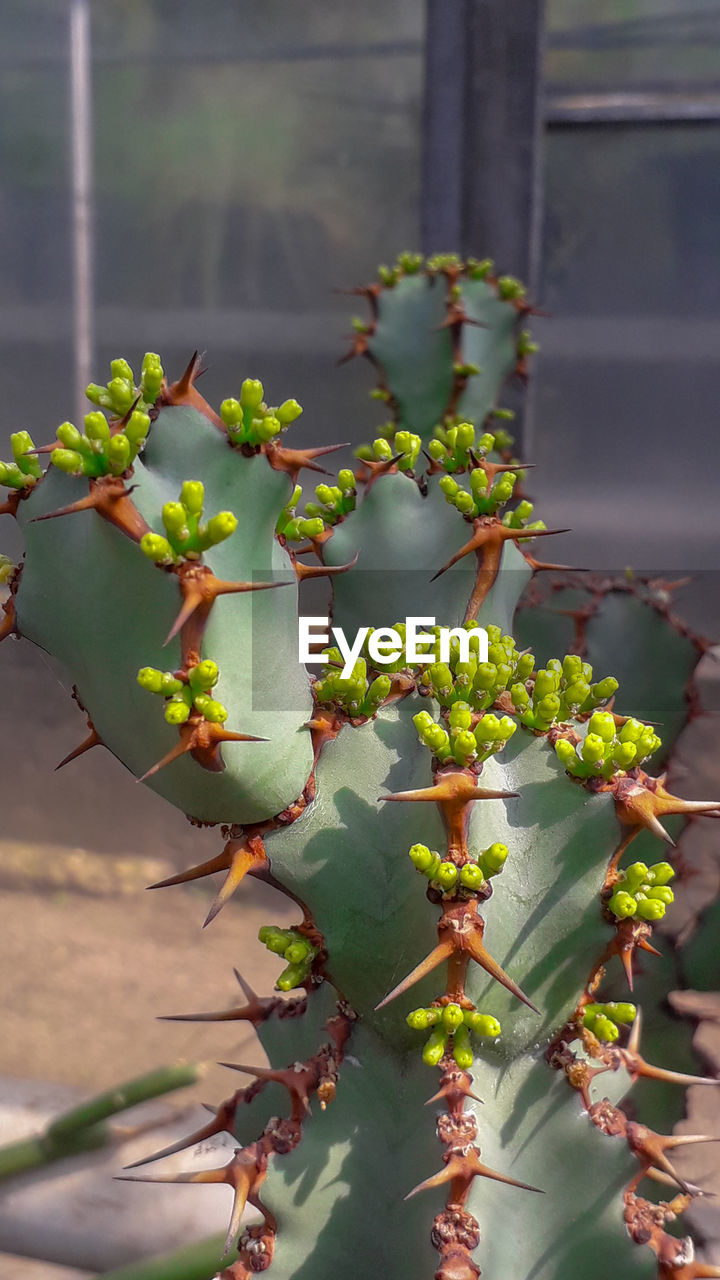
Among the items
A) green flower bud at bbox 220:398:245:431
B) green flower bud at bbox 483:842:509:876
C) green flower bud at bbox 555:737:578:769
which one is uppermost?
green flower bud at bbox 220:398:245:431

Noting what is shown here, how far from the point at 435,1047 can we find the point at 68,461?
1.13 feet

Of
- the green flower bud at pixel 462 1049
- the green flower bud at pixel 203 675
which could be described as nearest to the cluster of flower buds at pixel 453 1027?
the green flower bud at pixel 462 1049

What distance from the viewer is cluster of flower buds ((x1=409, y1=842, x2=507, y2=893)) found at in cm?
53

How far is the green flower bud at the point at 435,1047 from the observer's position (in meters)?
0.56

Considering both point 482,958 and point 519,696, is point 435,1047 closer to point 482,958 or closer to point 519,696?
point 482,958

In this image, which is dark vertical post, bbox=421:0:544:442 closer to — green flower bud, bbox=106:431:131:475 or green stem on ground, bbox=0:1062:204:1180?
green stem on ground, bbox=0:1062:204:1180

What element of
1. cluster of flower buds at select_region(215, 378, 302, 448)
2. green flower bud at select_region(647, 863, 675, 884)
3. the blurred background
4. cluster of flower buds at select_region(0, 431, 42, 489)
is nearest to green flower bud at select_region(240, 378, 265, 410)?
cluster of flower buds at select_region(215, 378, 302, 448)

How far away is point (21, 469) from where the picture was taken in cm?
54

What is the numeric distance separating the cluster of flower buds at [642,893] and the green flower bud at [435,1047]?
0.11 meters

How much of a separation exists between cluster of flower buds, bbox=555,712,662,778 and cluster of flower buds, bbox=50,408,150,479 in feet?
0.86

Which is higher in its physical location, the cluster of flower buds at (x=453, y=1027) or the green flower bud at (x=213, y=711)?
the green flower bud at (x=213, y=711)

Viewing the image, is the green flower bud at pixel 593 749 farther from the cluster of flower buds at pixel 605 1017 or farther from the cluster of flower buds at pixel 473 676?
the cluster of flower buds at pixel 605 1017

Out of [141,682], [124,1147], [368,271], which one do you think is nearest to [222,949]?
[124,1147]

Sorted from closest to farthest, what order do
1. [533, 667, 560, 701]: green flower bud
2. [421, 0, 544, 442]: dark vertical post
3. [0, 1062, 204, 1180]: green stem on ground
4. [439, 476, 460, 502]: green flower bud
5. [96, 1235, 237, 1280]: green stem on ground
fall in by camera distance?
[533, 667, 560, 701]: green flower bud → [439, 476, 460, 502]: green flower bud → [96, 1235, 237, 1280]: green stem on ground → [0, 1062, 204, 1180]: green stem on ground → [421, 0, 544, 442]: dark vertical post
